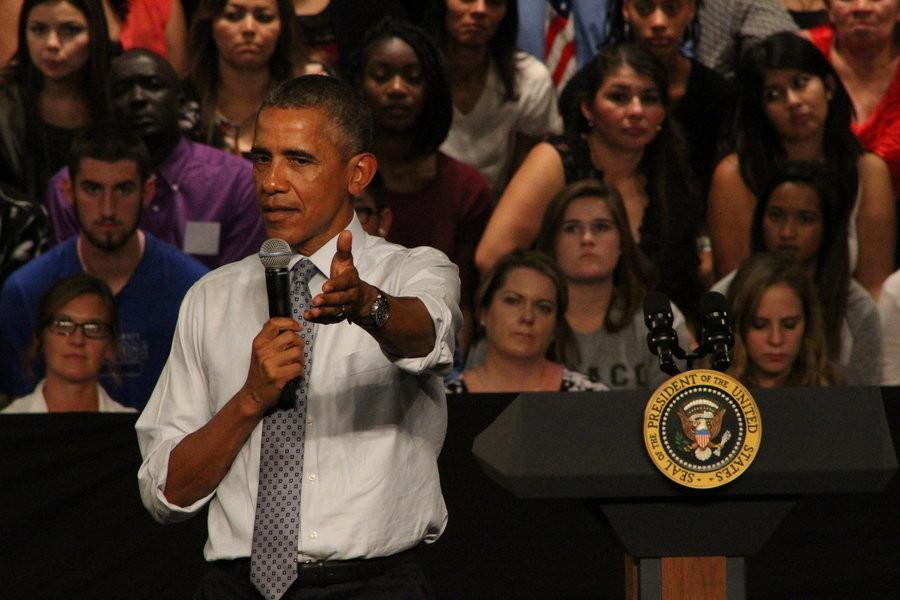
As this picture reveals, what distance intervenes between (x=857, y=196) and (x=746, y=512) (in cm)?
296

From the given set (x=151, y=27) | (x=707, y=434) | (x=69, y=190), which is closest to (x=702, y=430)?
(x=707, y=434)

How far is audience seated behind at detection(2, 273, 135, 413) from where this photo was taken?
3920 millimetres

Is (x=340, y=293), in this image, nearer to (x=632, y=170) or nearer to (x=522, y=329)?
(x=522, y=329)

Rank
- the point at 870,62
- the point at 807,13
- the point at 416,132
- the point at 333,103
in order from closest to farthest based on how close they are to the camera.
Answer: the point at 333,103
the point at 416,132
the point at 870,62
the point at 807,13

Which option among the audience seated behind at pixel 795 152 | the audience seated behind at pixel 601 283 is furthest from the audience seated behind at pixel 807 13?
the audience seated behind at pixel 601 283

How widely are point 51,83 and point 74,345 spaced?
104 centimetres

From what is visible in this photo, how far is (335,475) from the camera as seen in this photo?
2.15 m

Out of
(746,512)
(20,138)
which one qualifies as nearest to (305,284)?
(746,512)

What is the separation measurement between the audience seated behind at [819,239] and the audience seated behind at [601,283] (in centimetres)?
42

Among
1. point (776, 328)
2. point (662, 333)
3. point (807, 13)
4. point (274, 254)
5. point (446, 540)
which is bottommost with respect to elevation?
point (446, 540)

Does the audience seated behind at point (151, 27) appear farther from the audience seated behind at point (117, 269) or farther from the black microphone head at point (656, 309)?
the black microphone head at point (656, 309)

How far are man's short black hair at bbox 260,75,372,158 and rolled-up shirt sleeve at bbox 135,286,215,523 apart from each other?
1.04ft

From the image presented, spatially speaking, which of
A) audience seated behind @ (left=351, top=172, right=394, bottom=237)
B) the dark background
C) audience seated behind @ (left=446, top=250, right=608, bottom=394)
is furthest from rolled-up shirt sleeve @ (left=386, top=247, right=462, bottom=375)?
audience seated behind @ (left=351, top=172, right=394, bottom=237)

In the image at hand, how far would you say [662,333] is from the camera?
1932mm
